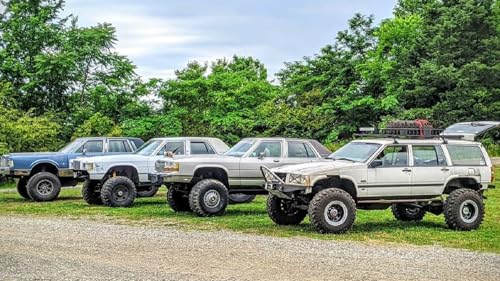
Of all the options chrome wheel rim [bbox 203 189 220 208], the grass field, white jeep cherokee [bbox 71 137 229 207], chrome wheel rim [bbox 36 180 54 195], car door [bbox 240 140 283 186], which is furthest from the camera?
chrome wheel rim [bbox 36 180 54 195]

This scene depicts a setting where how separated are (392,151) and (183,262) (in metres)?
5.46

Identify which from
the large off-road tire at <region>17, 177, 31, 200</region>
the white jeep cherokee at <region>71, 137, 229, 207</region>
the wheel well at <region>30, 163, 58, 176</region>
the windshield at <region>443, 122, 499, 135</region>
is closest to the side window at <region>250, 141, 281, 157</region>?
the white jeep cherokee at <region>71, 137, 229, 207</region>

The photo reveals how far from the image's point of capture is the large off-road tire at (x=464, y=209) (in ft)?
42.5

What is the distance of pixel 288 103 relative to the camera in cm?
4231

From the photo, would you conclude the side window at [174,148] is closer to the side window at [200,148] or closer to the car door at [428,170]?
the side window at [200,148]

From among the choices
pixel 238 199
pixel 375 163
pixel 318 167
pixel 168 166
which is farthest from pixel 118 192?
pixel 375 163

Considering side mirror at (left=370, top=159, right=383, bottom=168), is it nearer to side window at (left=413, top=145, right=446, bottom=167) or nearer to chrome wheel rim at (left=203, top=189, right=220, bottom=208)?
side window at (left=413, top=145, right=446, bottom=167)

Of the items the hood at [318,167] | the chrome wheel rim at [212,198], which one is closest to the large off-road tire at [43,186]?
the chrome wheel rim at [212,198]

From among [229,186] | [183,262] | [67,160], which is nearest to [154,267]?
[183,262]

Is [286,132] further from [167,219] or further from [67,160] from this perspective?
[167,219]

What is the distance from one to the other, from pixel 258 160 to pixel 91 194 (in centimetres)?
556

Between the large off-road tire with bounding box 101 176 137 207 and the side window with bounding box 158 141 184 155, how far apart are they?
1.27 metres

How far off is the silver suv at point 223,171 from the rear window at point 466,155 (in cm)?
307

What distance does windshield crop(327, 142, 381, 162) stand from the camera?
13000mm
